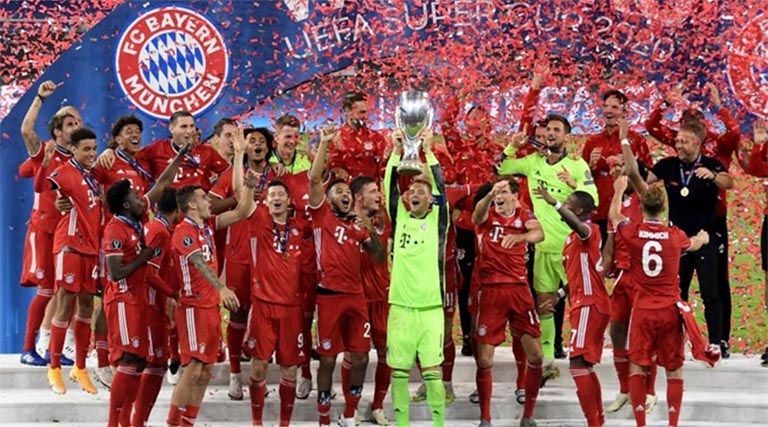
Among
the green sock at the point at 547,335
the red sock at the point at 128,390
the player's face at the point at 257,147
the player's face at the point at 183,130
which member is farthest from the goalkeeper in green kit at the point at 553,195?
the red sock at the point at 128,390

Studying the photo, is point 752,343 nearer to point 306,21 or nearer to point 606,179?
point 606,179

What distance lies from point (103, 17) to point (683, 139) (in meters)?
4.72

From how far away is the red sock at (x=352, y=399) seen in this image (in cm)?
1129

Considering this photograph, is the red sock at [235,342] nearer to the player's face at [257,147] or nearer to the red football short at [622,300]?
the player's face at [257,147]

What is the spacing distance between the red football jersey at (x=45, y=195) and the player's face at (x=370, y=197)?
2.36 metres

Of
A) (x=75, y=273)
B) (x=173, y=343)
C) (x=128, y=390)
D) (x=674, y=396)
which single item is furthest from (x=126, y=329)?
(x=674, y=396)

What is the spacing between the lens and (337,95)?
42.0ft

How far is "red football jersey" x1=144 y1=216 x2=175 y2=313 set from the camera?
10.9 metres

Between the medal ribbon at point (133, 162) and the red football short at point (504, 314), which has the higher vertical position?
the medal ribbon at point (133, 162)

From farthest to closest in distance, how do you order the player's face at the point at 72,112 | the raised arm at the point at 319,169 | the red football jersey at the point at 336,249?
the player's face at the point at 72,112, the red football jersey at the point at 336,249, the raised arm at the point at 319,169

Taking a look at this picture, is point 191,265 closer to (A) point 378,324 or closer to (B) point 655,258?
(A) point 378,324

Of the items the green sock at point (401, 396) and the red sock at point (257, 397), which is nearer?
the green sock at point (401, 396)

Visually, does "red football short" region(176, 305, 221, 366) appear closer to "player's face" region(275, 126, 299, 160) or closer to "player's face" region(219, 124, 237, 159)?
"player's face" region(275, 126, 299, 160)

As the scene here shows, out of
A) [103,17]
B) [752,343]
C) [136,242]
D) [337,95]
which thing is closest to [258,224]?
[136,242]
